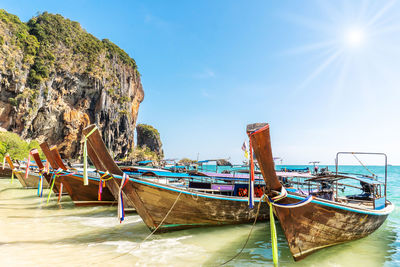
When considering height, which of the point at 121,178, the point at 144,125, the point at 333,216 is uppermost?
the point at 144,125

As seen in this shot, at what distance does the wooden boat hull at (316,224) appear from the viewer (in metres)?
4.48

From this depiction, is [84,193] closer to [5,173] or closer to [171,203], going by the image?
[171,203]

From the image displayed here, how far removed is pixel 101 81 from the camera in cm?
4716

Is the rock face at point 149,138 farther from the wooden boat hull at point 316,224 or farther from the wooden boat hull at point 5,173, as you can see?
the wooden boat hull at point 316,224

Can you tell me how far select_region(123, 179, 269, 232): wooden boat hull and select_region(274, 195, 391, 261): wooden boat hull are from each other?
2.34m

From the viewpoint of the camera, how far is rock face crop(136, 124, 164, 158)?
3450 inches

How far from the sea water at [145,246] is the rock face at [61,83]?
3331cm

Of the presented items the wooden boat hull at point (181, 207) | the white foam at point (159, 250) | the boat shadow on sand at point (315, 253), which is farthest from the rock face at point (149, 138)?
the boat shadow on sand at point (315, 253)

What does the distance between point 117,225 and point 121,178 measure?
9.90ft

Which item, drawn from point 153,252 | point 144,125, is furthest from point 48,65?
point 144,125

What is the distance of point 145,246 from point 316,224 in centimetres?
394

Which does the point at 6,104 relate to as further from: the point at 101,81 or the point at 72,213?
the point at 72,213

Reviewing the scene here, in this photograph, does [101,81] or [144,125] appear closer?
[101,81]

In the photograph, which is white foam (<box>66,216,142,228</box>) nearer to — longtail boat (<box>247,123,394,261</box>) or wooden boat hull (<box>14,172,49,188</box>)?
longtail boat (<box>247,123,394,261</box>)
